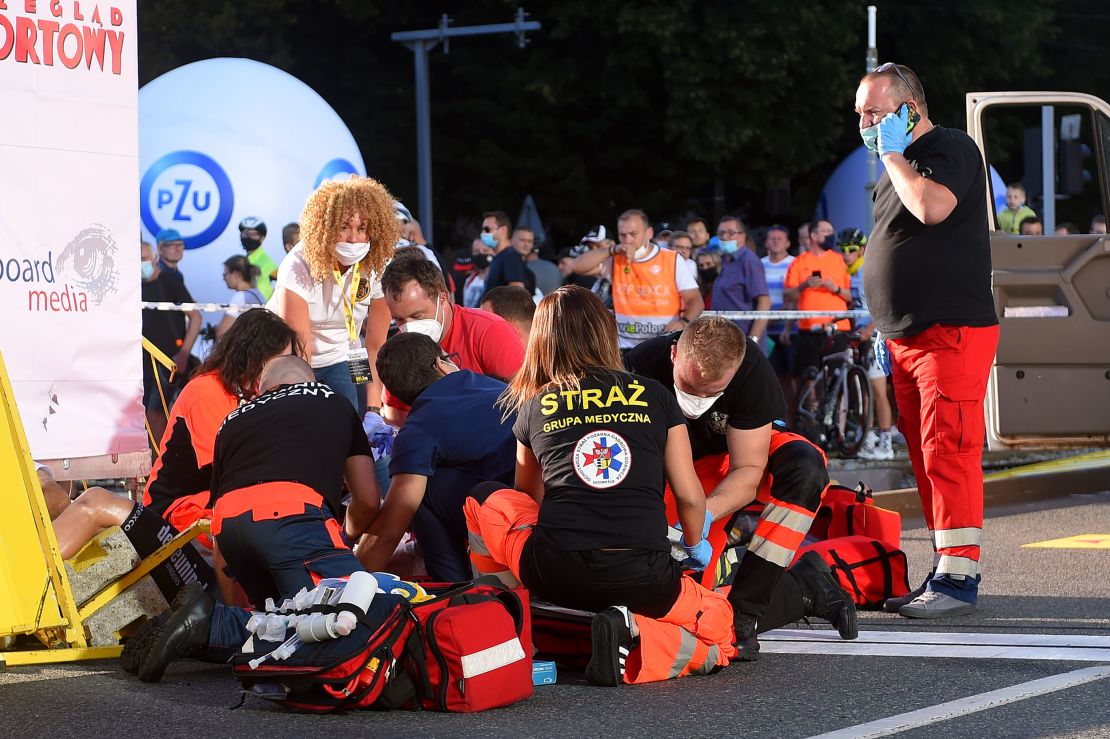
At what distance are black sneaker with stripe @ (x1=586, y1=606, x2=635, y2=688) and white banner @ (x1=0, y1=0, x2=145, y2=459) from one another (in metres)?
2.27

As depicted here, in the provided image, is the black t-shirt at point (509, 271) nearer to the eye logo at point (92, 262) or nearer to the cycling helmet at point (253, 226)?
the cycling helmet at point (253, 226)

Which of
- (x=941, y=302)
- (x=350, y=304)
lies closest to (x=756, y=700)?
(x=941, y=302)

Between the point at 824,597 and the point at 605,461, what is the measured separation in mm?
1218

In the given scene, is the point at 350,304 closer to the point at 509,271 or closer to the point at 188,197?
the point at 509,271

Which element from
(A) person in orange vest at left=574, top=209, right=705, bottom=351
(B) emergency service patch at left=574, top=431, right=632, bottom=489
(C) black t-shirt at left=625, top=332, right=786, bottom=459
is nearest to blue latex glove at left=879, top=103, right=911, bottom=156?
(C) black t-shirt at left=625, top=332, right=786, bottom=459

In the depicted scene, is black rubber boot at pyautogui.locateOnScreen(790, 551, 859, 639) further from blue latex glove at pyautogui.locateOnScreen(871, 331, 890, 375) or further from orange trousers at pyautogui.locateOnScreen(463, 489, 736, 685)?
blue latex glove at pyautogui.locateOnScreen(871, 331, 890, 375)

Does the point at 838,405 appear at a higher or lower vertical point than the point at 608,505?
higher

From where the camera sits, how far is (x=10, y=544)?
5465 mm

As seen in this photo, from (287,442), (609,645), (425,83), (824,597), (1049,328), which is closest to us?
(609,645)

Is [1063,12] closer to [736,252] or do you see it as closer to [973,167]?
[736,252]

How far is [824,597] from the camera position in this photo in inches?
243

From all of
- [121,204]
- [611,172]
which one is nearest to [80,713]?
[121,204]

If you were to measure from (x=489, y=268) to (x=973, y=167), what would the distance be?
635 centimetres

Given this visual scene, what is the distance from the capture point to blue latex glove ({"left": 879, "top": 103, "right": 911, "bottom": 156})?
669 cm
